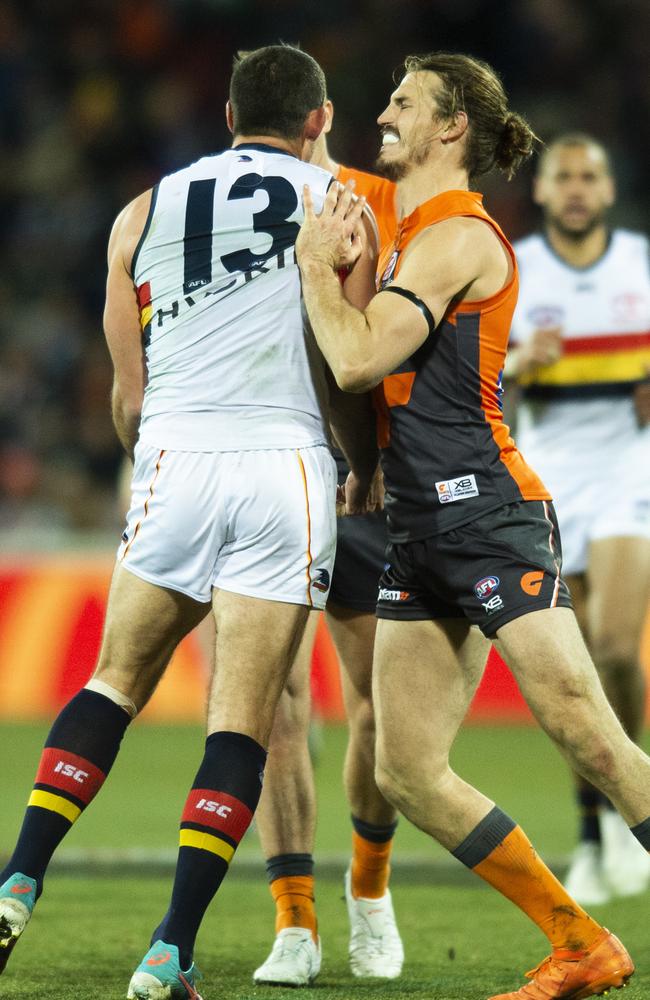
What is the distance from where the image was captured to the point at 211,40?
15734 millimetres

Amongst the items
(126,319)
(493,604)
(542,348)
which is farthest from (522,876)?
(542,348)

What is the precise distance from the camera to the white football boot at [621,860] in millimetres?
6035

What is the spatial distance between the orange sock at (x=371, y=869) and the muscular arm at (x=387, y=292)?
1.64 m

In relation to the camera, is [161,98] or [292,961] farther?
[161,98]

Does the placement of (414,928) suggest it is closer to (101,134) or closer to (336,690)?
(336,690)

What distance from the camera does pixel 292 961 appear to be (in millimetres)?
4355

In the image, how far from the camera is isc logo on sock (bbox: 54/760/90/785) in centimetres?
384

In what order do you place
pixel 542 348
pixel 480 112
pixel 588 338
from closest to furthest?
pixel 480 112 → pixel 542 348 → pixel 588 338

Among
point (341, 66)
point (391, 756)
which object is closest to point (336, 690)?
point (391, 756)

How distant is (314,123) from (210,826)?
181cm

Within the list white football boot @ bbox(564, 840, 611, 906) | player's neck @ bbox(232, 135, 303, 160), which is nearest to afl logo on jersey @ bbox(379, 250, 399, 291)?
player's neck @ bbox(232, 135, 303, 160)

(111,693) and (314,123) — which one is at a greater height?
(314,123)

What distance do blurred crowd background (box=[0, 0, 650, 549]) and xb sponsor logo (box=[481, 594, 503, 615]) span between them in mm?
9933

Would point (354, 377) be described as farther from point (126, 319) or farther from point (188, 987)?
point (188, 987)
